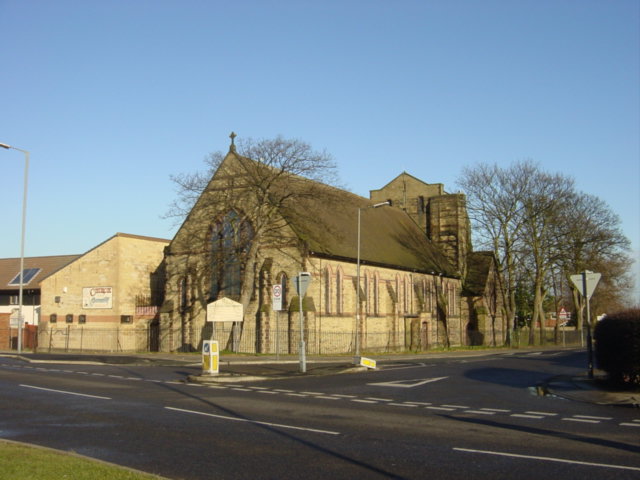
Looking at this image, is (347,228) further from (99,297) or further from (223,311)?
(223,311)

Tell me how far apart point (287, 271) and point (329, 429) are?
29.9 m

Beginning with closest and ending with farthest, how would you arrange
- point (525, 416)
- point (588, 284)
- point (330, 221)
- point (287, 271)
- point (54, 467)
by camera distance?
point (54, 467)
point (525, 416)
point (588, 284)
point (287, 271)
point (330, 221)

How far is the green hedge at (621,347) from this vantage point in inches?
638

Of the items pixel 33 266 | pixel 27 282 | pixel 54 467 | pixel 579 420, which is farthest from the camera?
pixel 33 266

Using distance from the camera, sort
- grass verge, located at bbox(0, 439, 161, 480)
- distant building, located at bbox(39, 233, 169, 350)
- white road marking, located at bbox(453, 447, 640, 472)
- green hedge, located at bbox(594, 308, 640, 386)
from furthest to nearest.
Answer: distant building, located at bbox(39, 233, 169, 350) → green hedge, located at bbox(594, 308, 640, 386) → white road marking, located at bbox(453, 447, 640, 472) → grass verge, located at bbox(0, 439, 161, 480)

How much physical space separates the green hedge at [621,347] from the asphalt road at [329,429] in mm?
2197

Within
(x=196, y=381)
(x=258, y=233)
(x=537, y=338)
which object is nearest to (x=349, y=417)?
(x=196, y=381)

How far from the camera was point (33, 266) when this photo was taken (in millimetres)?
56000

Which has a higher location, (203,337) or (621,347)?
(621,347)

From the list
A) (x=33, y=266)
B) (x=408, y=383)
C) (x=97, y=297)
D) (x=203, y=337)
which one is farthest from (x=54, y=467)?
(x=33, y=266)

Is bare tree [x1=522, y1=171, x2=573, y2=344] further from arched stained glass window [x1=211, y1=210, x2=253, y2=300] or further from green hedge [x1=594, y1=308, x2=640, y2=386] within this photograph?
green hedge [x1=594, y1=308, x2=640, y2=386]

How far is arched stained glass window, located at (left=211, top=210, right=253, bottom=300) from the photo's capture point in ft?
133

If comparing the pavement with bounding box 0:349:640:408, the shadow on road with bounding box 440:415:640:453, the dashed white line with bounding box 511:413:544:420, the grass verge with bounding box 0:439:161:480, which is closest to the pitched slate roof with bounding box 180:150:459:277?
the pavement with bounding box 0:349:640:408

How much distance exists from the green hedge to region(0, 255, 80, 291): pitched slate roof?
45101mm
